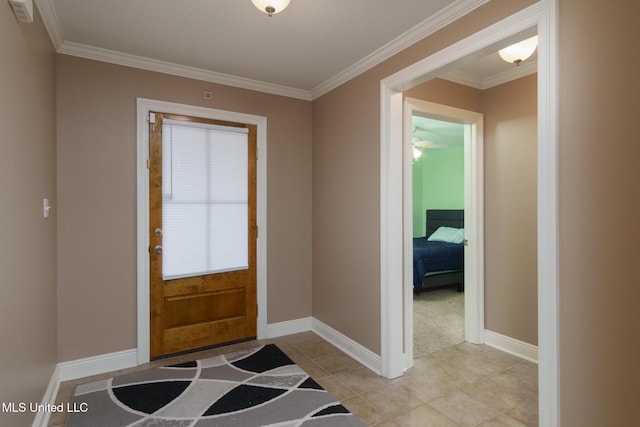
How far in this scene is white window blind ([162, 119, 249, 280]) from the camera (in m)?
2.99

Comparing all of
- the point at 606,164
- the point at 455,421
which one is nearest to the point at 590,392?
the point at 455,421

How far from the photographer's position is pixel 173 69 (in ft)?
9.72

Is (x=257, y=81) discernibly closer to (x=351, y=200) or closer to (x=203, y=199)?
(x=203, y=199)

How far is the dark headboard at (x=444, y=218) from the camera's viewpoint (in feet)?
21.9

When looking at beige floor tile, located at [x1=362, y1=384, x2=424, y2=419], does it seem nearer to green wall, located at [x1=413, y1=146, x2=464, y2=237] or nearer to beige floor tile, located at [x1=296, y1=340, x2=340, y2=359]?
beige floor tile, located at [x1=296, y1=340, x2=340, y2=359]

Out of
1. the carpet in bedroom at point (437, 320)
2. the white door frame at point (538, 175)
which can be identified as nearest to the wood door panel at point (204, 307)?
the white door frame at point (538, 175)

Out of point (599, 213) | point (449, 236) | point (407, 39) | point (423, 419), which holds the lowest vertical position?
A: point (423, 419)

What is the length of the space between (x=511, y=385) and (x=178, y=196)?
304 centimetres

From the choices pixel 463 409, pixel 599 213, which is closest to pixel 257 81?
pixel 599 213

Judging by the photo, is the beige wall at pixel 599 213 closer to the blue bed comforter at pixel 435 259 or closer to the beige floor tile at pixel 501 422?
the beige floor tile at pixel 501 422

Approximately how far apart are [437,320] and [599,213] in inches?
112

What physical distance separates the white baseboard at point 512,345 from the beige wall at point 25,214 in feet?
11.3

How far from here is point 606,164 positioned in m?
1.46

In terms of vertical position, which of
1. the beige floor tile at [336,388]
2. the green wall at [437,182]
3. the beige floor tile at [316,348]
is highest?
the green wall at [437,182]
